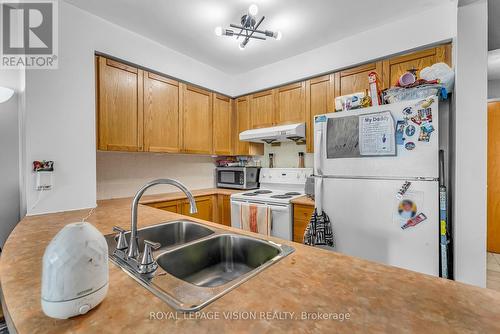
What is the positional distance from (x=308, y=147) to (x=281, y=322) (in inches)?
92.0

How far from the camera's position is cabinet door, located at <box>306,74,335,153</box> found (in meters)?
2.52

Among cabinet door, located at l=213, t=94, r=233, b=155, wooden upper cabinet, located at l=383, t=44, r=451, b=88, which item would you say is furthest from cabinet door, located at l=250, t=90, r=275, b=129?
wooden upper cabinet, located at l=383, t=44, r=451, b=88

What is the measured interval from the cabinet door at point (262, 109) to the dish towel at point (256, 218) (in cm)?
114

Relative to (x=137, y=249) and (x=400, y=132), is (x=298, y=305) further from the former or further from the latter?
(x=400, y=132)

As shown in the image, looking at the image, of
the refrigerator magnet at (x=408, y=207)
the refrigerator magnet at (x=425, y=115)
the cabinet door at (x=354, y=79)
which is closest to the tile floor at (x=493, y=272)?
the refrigerator magnet at (x=408, y=207)

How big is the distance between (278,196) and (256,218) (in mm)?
372

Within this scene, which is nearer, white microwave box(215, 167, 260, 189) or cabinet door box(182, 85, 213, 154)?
cabinet door box(182, 85, 213, 154)

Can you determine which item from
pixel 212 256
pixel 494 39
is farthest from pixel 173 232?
pixel 494 39

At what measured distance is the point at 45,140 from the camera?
1.69 m

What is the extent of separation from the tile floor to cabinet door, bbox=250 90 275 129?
2844 millimetres

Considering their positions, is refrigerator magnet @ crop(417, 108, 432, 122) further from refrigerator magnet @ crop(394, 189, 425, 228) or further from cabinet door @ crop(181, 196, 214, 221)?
cabinet door @ crop(181, 196, 214, 221)

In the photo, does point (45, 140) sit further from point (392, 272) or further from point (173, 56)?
point (392, 272)

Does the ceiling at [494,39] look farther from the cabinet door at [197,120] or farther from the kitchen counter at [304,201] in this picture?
the cabinet door at [197,120]

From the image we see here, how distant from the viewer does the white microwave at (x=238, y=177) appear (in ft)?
10.3
